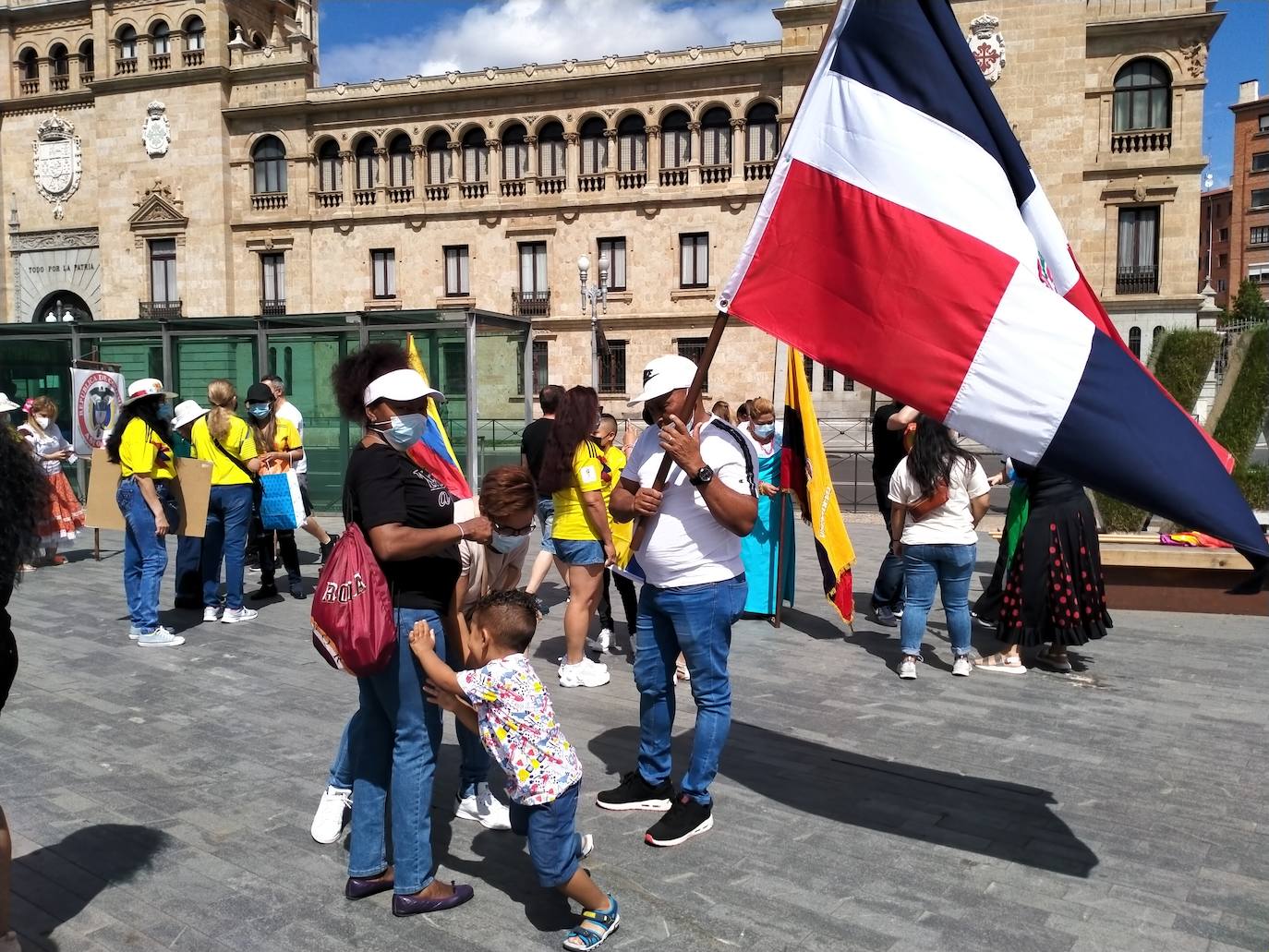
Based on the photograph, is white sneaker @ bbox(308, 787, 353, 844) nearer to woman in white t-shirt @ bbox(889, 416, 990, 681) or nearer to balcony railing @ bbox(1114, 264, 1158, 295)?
woman in white t-shirt @ bbox(889, 416, 990, 681)

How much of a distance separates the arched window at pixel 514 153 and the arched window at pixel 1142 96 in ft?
62.3

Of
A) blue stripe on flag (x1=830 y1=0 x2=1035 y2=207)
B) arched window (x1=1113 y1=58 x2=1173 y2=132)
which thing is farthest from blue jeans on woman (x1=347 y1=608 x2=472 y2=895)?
arched window (x1=1113 y1=58 x2=1173 y2=132)

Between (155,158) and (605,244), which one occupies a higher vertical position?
(155,158)

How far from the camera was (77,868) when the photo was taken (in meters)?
3.87

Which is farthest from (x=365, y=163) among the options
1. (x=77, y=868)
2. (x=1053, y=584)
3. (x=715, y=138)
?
(x=77, y=868)

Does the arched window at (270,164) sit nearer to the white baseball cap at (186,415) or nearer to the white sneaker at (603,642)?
the white baseball cap at (186,415)

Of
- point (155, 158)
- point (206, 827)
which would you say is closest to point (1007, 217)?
point (206, 827)

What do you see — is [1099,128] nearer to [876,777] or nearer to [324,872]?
[876,777]

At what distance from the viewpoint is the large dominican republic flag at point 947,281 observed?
358 centimetres

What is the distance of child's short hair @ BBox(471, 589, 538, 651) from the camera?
11.1 feet

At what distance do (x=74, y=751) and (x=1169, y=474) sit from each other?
16.7 ft

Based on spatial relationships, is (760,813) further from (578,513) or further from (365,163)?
(365,163)

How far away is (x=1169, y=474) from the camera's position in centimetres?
349

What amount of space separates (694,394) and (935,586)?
133 inches
